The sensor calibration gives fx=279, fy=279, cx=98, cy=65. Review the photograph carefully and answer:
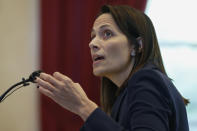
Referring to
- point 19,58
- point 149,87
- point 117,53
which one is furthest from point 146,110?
point 19,58

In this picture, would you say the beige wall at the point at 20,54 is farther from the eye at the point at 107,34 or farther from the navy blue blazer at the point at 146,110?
the navy blue blazer at the point at 146,110

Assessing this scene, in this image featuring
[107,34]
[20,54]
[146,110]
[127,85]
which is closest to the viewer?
[146,110]

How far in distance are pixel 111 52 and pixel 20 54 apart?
A: 941 millimetres

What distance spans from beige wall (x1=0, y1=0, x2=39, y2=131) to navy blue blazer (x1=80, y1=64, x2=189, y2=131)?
1.06 metres

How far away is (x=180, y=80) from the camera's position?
2152 mm

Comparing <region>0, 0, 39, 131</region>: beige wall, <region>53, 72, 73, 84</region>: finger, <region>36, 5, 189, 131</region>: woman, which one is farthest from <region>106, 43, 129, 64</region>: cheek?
<region>0, 0, 39, 131</region>: beige wall

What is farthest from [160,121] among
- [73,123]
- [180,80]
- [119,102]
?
[180,80]

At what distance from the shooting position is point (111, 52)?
3.64 feet

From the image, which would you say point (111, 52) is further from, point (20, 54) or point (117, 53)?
point (20, 54)

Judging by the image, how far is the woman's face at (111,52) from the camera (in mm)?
1107

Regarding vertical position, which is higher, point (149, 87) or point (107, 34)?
point (107, 34)

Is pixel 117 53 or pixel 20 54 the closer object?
pixel 117 53

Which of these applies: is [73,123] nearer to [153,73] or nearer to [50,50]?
[50,50]

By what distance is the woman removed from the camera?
804 millimetres
